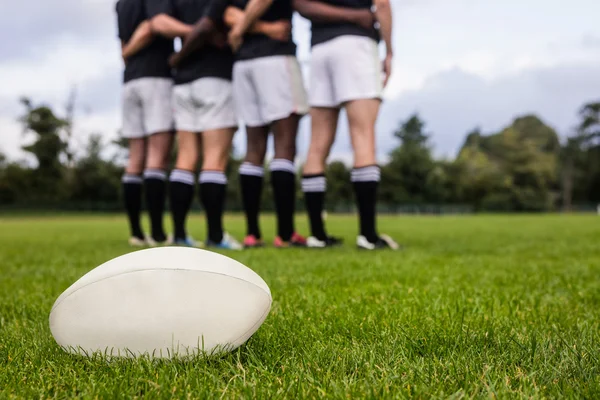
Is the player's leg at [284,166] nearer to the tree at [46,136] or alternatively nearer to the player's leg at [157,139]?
the player's leg at [157,139]

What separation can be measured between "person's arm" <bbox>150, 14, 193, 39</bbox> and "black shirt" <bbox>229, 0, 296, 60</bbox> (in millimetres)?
548

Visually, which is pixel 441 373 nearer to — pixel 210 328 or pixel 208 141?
pixel 210 328

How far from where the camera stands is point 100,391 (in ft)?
3.48

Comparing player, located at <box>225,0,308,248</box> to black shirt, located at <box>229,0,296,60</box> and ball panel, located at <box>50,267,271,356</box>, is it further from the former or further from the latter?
ball panel, located at <box>50,267,271,356</box>

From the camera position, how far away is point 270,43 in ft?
14.1

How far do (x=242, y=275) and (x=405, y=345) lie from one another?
48 cm

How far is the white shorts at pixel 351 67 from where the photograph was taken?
4004mm

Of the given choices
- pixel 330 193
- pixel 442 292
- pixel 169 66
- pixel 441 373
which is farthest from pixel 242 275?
pixel 330 193

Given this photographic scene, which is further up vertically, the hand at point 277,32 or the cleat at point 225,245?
the hand at point 277,32

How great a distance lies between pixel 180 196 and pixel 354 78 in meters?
1.93

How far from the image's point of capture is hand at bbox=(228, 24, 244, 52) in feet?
13.7

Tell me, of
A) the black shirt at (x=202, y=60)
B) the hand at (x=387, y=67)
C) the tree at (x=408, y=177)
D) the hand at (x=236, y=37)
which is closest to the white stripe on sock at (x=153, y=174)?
the black shirt at (x=202, y=60)

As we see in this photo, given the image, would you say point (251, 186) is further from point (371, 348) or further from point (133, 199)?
point (371, 348)

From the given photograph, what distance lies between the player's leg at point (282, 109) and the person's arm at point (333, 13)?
403 mm
